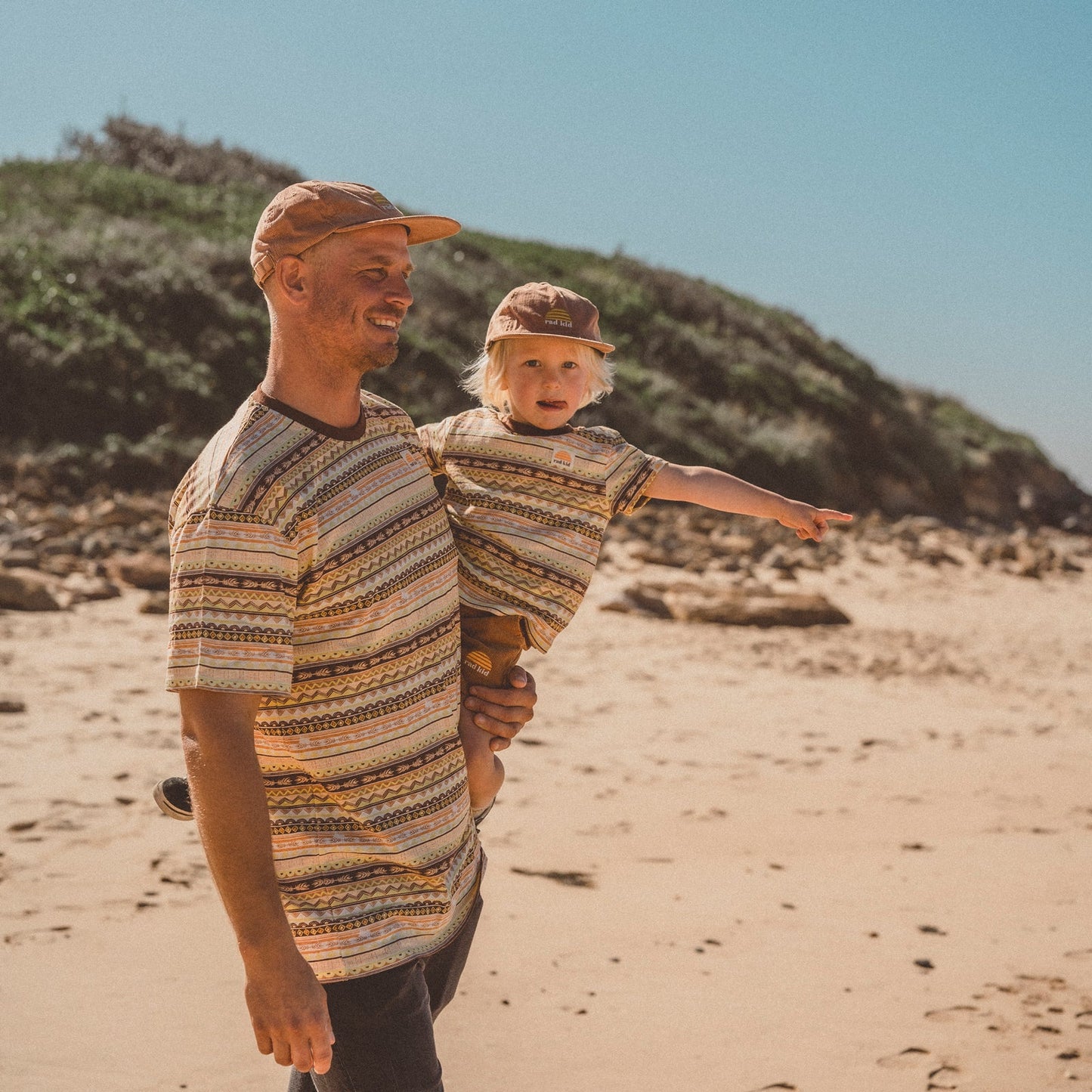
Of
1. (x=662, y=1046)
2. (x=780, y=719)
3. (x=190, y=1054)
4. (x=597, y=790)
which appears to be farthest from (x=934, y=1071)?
(x=780, y=719)

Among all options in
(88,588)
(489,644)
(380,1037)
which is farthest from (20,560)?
(380,1037)

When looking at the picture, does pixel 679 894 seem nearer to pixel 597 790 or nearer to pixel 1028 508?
pixel 597 790

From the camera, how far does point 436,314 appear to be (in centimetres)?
1934

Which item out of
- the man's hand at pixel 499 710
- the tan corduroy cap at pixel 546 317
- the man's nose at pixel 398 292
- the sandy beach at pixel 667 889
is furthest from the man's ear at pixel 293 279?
the sandy beach at pixel 667 889

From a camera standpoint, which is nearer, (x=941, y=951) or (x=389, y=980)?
(x=389, y=980)

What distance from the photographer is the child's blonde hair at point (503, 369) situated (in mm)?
2877

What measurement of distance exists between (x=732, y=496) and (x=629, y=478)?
25cm

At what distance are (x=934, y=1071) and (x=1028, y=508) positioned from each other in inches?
848

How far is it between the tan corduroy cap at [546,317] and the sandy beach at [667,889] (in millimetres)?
2315

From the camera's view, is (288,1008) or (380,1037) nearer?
(288,1008)

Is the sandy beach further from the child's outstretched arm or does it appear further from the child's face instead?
the child's face

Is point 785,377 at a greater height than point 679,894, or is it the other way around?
point 785,377

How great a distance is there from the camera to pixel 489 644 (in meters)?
2.52

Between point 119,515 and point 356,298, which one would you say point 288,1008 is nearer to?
point 356,298
